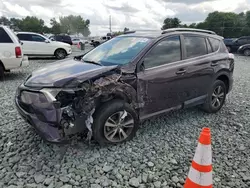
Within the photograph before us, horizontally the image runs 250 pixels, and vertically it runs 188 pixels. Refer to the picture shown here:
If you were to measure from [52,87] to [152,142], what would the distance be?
1.69 meters

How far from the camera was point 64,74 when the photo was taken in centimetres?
305

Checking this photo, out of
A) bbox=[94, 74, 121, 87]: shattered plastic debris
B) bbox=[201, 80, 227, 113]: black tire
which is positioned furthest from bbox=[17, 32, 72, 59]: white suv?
bbox=[94, 74, 121, 87]: shattered plastic debris

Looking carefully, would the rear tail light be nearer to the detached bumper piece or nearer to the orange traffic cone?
the detached bumper piece

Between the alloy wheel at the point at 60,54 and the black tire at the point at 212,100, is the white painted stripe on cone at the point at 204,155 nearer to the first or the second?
the black tire at the point at 212,100

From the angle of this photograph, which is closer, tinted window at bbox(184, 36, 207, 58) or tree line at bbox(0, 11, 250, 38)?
tinted window at bbox(184, 36, 207, 58)

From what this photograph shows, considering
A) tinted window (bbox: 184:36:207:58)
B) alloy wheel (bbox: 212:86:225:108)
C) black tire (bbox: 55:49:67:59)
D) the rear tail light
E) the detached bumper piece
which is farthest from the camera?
black tire (bbox: 55:49:67:59)

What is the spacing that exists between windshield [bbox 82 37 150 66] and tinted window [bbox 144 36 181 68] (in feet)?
0.65

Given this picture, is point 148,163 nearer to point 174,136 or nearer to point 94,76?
point 174,136

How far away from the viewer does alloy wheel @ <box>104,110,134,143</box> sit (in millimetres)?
3100

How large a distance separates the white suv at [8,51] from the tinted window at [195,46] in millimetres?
5591

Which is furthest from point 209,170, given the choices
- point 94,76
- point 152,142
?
point 94,76

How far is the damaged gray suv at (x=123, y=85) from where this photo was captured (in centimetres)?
279

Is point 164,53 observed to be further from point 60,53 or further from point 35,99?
point 60,53

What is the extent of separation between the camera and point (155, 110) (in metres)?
3.55
